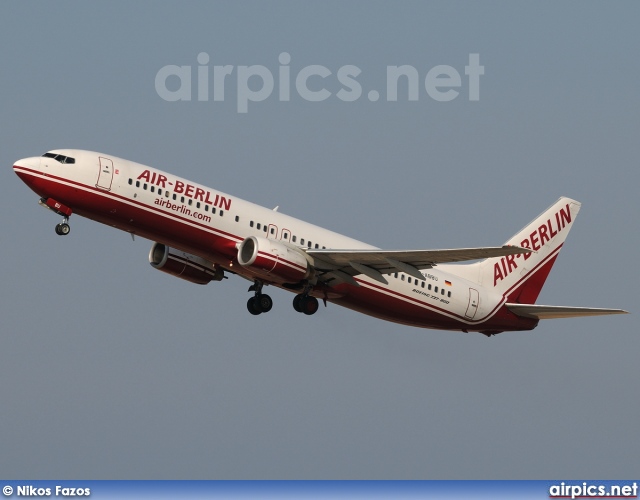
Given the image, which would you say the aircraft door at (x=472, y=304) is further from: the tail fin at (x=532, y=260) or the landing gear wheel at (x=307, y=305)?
the landing gear wheel at (x=307, y=305)

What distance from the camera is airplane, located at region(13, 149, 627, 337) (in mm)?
58250

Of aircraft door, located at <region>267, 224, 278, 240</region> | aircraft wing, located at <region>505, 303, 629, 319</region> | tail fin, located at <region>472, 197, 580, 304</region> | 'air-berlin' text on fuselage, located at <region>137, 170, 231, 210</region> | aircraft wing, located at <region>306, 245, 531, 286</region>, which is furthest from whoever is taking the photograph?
tail fin, located at <region>472, 197, 580, 304</region>

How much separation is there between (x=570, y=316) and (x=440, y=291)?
6228mm

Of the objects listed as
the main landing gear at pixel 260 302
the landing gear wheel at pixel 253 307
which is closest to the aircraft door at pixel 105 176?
the main landing gear at pixel 260 302

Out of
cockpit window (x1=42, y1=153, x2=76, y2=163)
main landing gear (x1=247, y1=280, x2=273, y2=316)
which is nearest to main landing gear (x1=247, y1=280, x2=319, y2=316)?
main landing gear (x1=247, y1=280, x2=273, y2=316)

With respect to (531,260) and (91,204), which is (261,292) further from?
(531,260)

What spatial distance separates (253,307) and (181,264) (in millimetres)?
4223

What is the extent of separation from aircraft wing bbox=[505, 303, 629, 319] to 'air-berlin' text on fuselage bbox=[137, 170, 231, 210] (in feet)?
52.3

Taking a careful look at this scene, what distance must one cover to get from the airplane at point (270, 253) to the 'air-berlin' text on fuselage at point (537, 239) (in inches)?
29.0

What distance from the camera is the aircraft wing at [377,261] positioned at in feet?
191

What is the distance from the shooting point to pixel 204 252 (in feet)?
197

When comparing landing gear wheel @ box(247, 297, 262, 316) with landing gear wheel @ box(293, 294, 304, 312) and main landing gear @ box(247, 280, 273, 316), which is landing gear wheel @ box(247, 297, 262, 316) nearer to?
main landing gear @ box(247, 280, 273, 316)

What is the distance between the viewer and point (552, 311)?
2554 inches

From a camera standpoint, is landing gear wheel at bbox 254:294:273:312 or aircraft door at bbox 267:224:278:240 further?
landing gear wheel at bbox 254:294:273:312
